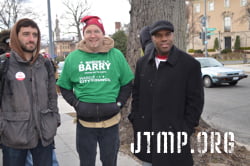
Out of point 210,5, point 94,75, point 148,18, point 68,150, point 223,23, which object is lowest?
point 68,150

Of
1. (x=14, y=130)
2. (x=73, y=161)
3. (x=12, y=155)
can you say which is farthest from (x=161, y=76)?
(x=73, y=161)

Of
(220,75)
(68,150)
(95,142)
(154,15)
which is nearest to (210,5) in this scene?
(220,75)

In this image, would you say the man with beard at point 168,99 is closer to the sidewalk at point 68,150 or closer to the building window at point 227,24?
the sidewalk at point 68,150

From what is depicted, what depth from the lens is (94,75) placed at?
8.54 ft

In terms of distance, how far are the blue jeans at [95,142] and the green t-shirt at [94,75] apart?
31cm

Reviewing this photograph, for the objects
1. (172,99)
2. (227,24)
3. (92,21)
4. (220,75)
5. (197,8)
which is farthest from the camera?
(197,8)

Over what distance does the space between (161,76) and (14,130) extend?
4.52ft

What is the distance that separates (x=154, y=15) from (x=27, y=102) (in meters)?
2.85

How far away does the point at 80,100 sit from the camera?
8.80ft

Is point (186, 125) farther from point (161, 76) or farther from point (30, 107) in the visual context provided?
point (30, 107)

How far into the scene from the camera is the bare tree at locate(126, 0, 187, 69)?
177 inches

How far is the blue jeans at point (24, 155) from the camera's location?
8.11ft

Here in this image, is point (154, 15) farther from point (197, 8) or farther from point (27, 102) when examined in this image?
point (197, 8)

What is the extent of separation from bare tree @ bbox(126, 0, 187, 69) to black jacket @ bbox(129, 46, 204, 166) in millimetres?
2188
